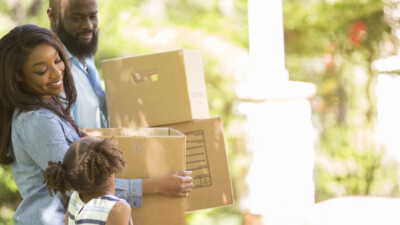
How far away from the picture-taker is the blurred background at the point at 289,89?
Result: 17.4ft

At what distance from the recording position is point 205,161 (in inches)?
112

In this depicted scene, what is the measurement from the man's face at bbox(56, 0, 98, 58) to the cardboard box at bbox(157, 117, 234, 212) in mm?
563

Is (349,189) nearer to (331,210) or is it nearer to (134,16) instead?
(331,210)

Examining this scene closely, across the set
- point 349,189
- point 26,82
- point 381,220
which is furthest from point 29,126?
point 349,189

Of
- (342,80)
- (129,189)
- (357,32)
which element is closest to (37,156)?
(129,189)

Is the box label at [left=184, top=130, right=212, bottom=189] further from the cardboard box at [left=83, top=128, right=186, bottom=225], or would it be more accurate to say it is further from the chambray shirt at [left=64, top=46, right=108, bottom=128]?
the chambray shirt at [left=64, top=46, right=108, bottom=128]

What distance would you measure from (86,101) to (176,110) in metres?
0.41

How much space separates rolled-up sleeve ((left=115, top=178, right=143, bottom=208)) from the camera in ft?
7.99

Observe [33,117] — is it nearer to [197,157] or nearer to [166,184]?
[166,184]

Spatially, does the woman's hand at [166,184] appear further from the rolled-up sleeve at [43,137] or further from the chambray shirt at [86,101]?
the chambray shirt at [86,101]

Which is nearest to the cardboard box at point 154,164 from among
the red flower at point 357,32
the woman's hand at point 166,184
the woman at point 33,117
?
the woman's hand at point 166,184

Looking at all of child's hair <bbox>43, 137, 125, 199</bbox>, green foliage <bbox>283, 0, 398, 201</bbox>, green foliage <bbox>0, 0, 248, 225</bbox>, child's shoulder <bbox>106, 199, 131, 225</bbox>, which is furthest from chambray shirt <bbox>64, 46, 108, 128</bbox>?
green foliage <bbox>283, 0, 398, 201</bbox>

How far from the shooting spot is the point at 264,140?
5301 millimetres

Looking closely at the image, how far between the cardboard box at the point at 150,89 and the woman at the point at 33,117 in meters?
0.53
